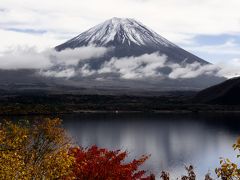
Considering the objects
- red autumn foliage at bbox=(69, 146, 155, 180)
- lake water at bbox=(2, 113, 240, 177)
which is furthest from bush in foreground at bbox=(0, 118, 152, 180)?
lake water at bbox=(2, 113, 240, 177)

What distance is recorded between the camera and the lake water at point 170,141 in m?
68.4

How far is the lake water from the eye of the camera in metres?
68.4

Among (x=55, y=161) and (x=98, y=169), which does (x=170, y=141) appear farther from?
(x=55, y=161)

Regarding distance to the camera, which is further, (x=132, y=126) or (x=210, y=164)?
(x=132, y=126)

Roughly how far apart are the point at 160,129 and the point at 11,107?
65.1 metres

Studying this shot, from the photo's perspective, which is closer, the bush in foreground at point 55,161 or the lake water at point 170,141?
the bush in foreground at point 55,161

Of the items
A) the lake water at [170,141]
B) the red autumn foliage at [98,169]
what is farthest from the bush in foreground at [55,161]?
the lake water at [170,141]

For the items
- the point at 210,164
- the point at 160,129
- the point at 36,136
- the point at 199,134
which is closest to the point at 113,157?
the point at 36,136

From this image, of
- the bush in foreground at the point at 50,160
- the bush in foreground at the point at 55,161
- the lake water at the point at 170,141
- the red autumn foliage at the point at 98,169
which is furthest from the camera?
the lake water at the point at 170,141

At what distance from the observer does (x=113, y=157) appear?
31.0 metres

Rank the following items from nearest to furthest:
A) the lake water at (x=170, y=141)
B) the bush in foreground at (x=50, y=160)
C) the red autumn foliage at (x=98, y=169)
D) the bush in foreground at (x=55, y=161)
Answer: the bush in foreground at (x=55, y=161), the bush in foreground at (x=50, y=160), the red autumn foliage at (x=98, y=169), the lake water at (x=170, y=141)

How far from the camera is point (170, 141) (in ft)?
318

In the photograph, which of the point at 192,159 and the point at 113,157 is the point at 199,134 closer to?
the point at 192,159

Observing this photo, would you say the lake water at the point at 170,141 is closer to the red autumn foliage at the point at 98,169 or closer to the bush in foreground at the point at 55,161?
the bush in foreground at the point at 55,161
